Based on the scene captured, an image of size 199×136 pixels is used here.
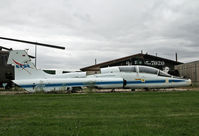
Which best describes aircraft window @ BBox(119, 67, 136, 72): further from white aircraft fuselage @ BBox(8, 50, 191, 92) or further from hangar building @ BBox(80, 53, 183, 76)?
hangar building @ BBox(80, 53, 183, 76)

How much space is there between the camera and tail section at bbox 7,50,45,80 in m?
17.1

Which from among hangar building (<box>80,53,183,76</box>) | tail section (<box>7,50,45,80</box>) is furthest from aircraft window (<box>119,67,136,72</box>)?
hangar building (<box>80,53,183,76</box>)

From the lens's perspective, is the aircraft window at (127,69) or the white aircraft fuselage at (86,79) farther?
the aircraft window at (127,69)

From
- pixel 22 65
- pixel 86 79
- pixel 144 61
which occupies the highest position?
pixel 144 61

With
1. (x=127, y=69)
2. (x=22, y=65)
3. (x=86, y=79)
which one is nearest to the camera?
(x=22, y=65)

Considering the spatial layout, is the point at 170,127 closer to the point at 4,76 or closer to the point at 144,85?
the point at 144,85

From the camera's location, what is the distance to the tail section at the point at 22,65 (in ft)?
56.1

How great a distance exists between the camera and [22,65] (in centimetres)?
1727

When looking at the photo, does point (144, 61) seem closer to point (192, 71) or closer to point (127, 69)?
point (192, 71)

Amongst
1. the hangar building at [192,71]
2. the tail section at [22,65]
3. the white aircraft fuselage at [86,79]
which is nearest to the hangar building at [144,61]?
the hangar building at [192,71]

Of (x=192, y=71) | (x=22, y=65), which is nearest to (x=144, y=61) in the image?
(x=192, y=71)

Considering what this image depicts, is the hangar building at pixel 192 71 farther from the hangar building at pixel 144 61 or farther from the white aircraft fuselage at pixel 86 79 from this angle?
the white aircraft fuselage at pixel 86 79

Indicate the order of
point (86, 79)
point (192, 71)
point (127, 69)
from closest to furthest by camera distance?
point (86, 79) < point (127, 69) < point (192, 71)

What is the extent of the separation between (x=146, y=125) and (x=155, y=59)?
41.6 meters
